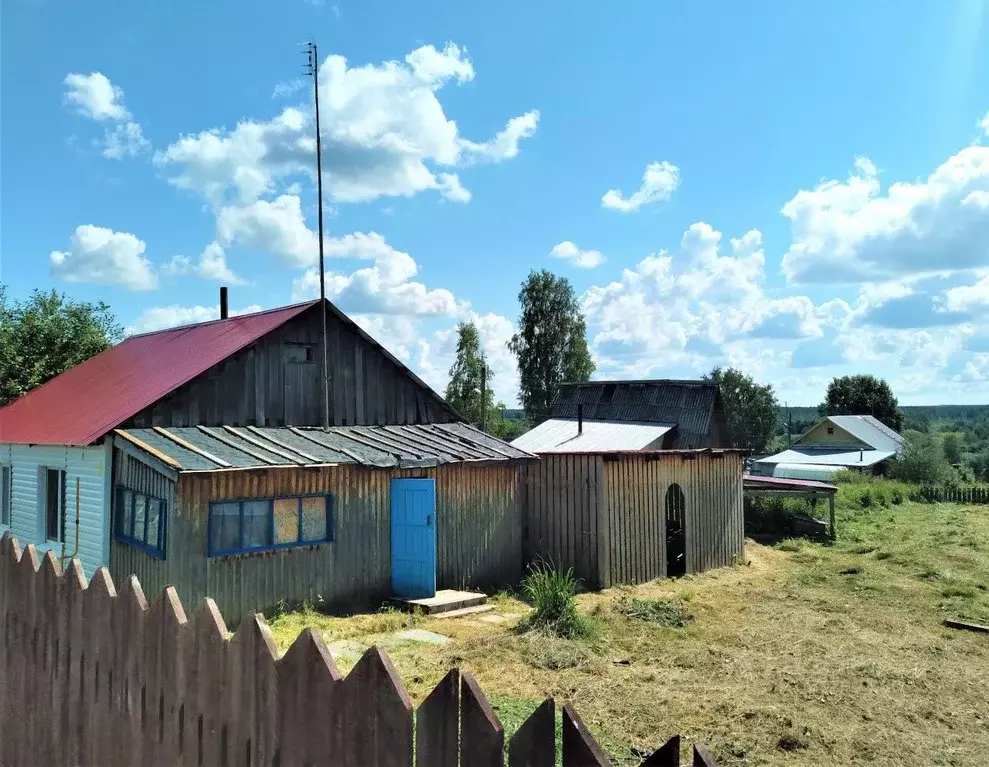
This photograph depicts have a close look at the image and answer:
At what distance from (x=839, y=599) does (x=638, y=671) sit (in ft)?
21.4

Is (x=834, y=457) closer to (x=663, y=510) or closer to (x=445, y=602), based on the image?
(x=663, y=510)

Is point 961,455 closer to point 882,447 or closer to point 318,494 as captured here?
point 882,447

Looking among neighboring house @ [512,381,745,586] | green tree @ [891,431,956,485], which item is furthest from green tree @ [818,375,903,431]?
neighboring house @ [512,381,745,586]

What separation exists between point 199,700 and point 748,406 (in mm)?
70903

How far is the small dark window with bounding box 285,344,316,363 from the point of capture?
1430 cm

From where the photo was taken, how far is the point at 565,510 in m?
15.4

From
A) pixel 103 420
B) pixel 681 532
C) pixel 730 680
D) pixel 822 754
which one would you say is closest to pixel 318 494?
pixel 103 420

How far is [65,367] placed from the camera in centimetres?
2548

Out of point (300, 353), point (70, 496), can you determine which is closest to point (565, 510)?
point (300, 353)

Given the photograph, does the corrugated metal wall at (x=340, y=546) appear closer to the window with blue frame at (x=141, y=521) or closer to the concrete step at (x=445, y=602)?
the window with blue frame at (x=141, y=521)

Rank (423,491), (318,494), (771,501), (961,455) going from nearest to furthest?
(318,494) < (423,491) < (771,501) < (961,455)

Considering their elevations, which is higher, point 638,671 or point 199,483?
point 199,483

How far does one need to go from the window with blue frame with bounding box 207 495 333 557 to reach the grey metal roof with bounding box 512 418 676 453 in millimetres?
13546

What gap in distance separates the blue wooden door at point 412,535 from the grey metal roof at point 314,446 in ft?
1.72
